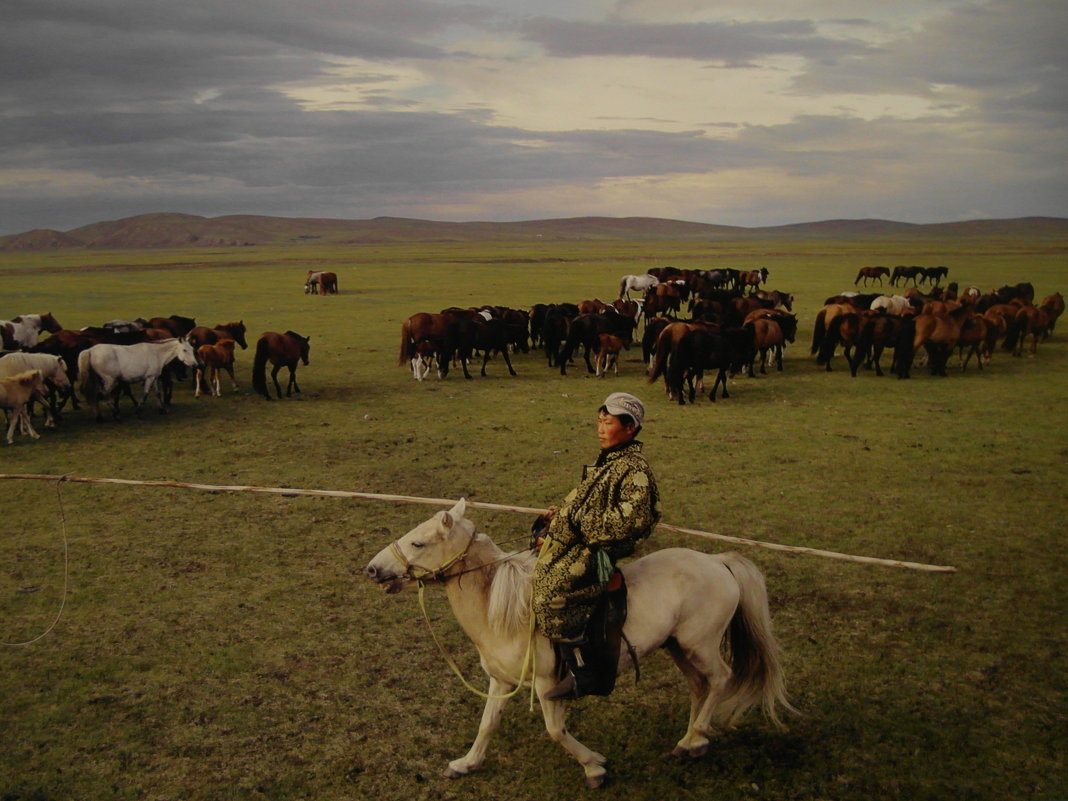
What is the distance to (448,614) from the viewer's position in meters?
5.85

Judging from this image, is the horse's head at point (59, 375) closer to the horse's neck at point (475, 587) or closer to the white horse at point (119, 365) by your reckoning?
the white horse at point (119, 365)

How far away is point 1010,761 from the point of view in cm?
409

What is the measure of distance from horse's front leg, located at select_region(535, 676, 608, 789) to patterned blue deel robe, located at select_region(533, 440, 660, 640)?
0.35 m

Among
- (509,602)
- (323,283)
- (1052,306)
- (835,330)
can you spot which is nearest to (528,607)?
(509,602)

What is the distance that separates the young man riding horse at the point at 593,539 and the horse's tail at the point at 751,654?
32.6 inches

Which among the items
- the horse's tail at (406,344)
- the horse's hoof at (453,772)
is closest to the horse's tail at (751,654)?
the horse's hoof at (453,772)

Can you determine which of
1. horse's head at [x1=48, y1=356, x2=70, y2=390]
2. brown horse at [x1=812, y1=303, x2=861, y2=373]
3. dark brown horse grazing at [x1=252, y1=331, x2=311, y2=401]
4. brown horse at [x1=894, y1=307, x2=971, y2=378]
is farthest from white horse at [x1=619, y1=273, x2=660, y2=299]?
horse's head at [x1=48, y1=356, x2=70, y2=390]

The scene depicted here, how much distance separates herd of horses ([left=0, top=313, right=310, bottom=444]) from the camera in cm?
1127

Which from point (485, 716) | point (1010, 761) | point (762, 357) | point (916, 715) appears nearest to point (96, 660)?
point (485, 716)

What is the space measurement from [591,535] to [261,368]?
1168 centimetres

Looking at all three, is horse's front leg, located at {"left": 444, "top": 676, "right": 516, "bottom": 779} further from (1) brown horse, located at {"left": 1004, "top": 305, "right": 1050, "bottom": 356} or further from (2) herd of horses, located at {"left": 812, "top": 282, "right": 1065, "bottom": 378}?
(1) brown horse, located at {"left": 1004, "top": 305, "right": 1050, "bottom": 356}

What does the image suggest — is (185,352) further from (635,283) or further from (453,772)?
(635,283)

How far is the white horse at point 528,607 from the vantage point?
12.5 feet

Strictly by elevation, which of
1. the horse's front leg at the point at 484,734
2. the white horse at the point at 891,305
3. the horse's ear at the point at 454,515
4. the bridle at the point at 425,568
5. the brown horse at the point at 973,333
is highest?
the white horse at the point at 891,305
